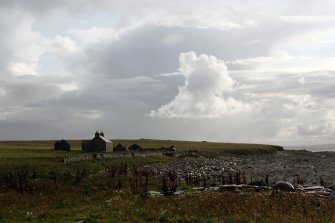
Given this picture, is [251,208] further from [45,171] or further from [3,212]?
[45,171]

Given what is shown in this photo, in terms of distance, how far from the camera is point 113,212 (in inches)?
885

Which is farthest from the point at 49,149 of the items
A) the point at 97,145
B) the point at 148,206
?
the point at 148,206

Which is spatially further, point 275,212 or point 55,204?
point 55,204

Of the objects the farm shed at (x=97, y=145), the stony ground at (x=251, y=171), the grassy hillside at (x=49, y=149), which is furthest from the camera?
the farm shed at (x=97, y=145)

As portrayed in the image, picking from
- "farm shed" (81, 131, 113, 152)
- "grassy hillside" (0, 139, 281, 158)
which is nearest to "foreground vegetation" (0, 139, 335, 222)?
"grassy hillside" (0, 139, 281, 158)

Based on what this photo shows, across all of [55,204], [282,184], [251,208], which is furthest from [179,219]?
[282,184]

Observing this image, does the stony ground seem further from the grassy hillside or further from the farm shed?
the grassy hillside

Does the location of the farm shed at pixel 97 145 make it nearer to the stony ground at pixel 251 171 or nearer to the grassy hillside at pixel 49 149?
the grassy hillside at pixel 49 149

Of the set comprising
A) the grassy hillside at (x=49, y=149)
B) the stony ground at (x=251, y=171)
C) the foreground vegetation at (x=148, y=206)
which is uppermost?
the grassy hillside at (x=49, y=149)

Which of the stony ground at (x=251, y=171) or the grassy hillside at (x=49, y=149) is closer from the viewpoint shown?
the stony ground at (x=251, y=171)

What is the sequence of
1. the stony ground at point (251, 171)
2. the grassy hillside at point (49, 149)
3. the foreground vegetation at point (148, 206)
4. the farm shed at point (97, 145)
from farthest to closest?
the farm shed at point (97, 145) → the grassy hillside at point (49, 149) → the stony ground at point (251, 171) → the foreground vegetation at point (148, 206)

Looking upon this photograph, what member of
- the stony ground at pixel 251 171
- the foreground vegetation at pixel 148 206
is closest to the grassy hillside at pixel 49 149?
the stony ground at pixel 251 171

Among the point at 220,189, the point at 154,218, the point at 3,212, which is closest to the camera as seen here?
the point at 154,218

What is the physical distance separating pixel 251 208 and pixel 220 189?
10258mm
